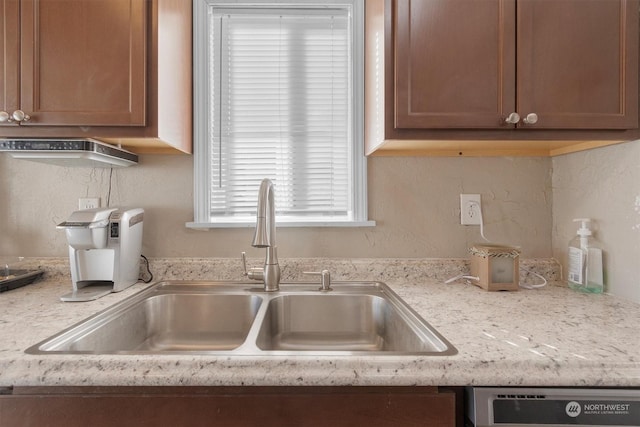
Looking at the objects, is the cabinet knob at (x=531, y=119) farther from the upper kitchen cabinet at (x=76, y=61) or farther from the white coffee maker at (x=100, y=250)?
the white coffee maker at (x=100, y=250)

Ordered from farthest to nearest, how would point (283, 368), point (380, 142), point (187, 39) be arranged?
point (187, 39) < point (380, 142) < point (283, 368)

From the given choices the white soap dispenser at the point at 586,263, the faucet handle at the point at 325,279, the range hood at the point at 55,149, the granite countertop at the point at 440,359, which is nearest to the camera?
the granite countertop at the point at 440,359

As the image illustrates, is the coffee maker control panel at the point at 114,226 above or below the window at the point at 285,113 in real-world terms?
below

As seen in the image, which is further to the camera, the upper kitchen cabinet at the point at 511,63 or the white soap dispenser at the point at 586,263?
the white soap dispenser at the point at 586,263

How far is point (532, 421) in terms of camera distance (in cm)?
65

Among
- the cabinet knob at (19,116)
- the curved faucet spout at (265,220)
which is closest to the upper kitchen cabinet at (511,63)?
the curved faucet spout at (265,220)

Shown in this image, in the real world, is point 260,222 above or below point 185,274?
above

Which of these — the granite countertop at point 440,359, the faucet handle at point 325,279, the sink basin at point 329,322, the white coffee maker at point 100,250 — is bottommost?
the sink basin at point 329,322

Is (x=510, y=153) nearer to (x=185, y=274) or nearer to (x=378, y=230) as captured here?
(x=378, y=230)

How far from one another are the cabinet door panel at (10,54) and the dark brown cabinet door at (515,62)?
117 centimetres

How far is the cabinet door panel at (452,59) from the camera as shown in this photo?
0.98 m

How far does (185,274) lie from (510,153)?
144 cm

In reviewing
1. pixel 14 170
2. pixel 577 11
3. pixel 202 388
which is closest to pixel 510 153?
pixel 577 11

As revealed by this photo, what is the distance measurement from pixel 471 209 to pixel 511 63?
580 mm
